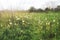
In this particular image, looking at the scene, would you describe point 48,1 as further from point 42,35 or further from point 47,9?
point 42,35

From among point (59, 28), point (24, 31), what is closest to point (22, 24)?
point (24, 31)

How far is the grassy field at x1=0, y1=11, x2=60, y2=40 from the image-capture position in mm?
2785

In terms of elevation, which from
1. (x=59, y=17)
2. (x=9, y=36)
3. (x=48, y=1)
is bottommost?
(x=9, y=36)

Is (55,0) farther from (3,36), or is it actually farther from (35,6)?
(3,36)

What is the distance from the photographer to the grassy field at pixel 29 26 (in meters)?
2.79

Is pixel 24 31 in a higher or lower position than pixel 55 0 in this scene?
lower

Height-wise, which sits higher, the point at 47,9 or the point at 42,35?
the point at 47,9

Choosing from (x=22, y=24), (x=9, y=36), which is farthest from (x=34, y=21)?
(x=9, y=36)

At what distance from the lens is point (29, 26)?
2.82 m

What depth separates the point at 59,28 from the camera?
9.35 ft

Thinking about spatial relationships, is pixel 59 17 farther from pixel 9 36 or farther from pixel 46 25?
pixel 9 36

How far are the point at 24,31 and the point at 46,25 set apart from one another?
0.26m

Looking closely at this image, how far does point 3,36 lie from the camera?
2.77 metres

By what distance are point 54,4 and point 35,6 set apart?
0.22 meters
